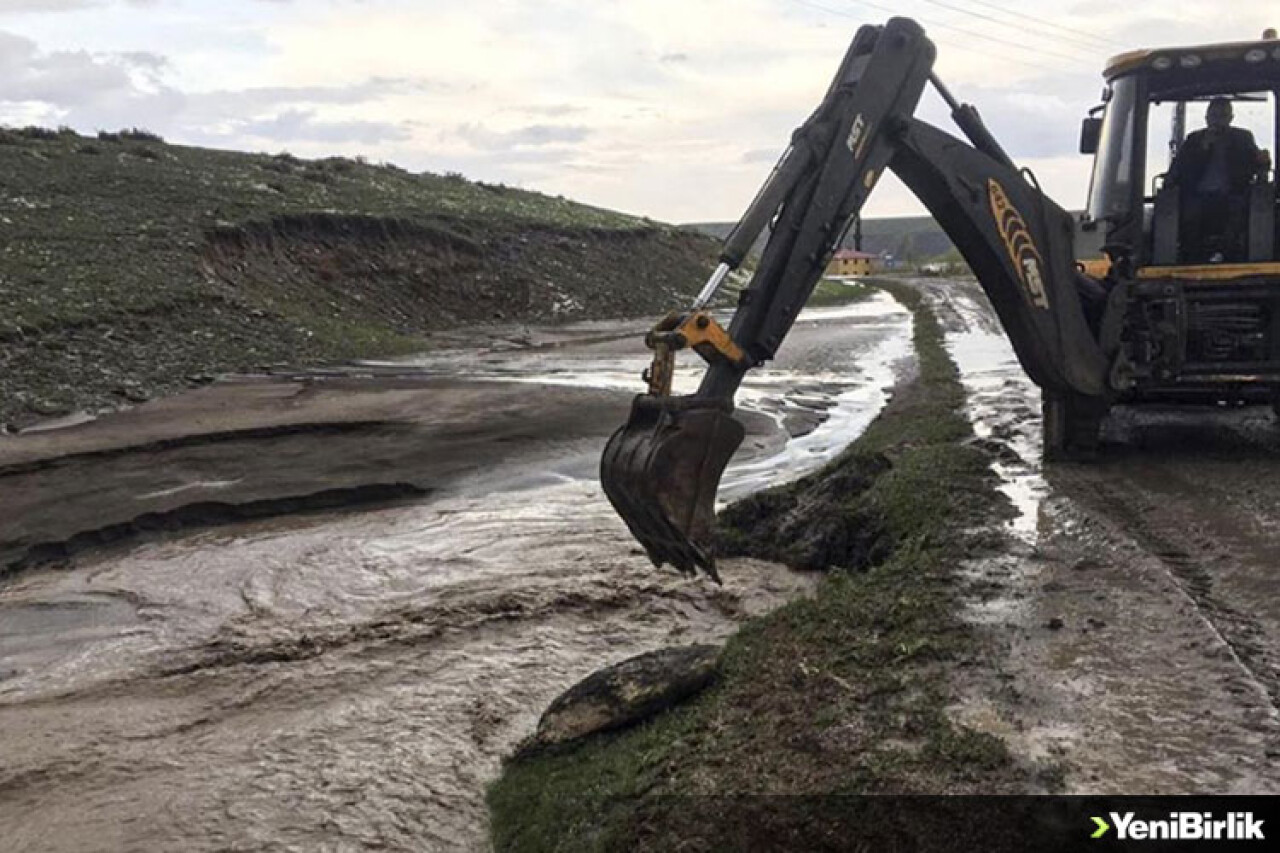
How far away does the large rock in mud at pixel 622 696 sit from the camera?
530 cm

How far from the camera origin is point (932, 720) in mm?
4441

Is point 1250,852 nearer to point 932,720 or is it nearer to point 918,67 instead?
point 932,720

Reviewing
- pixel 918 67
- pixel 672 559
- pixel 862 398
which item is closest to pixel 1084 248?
pixel 918 67

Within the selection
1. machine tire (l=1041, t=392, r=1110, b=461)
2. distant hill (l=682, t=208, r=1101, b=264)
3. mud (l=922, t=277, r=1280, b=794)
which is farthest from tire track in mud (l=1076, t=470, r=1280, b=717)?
distant hill (l=682, t=208, r=1101, b=264)

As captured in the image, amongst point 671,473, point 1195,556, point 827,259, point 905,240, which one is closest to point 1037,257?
point 827,259

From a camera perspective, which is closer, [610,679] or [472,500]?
[610,679]

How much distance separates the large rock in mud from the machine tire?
4429mm

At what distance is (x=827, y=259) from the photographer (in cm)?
643

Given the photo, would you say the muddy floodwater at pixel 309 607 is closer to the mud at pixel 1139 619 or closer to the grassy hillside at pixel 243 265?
the mud at pixel 1139 619

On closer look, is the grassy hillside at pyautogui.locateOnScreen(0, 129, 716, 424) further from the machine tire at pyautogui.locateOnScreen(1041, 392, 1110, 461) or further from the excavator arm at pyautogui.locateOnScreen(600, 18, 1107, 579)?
the machine tire at pyautogui.locateOnScreen(1041, 392, 1110, 461)

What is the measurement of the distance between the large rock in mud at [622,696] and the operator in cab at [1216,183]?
19.5 ft

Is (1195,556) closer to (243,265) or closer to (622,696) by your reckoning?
(622,696)

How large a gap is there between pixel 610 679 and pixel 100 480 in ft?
23.4

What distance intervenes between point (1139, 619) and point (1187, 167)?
526cm
